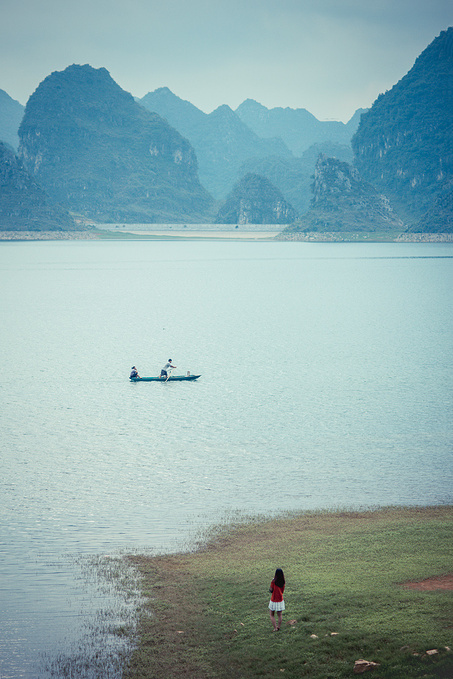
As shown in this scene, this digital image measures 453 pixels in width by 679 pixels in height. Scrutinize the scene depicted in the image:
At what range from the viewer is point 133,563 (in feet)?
71.6

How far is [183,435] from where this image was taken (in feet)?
125

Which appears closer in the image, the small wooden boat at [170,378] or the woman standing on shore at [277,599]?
the woman standing on shore at [277,599]

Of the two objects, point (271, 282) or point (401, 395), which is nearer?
point (401, 395)

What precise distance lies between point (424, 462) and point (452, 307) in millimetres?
77259

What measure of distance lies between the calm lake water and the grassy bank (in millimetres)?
1836

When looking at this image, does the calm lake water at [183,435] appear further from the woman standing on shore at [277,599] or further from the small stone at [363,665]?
the small stone at [363,665]

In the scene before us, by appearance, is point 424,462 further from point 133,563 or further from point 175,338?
point 175,338

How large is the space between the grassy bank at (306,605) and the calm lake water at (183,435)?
72.3 inches

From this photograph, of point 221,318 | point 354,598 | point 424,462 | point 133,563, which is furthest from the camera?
point 221,318

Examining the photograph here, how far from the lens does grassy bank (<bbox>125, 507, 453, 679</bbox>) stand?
15.1 meters

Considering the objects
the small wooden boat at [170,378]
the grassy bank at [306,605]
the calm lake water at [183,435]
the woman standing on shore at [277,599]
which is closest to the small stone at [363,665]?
the grassy bank at [306,605]

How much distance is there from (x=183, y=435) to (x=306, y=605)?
69.2ft

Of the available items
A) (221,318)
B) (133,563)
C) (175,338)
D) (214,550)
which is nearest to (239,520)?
(214,550)

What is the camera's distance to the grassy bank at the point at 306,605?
49.6ft
